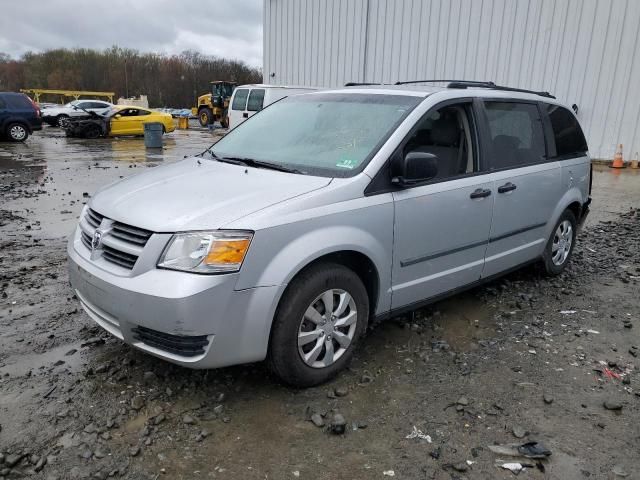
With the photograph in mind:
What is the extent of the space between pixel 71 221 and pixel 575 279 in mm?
6408

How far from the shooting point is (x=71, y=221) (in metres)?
7.26

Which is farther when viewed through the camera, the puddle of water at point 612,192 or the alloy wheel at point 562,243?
the puddle of water at point 612,192

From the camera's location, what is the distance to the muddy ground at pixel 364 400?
2518mm

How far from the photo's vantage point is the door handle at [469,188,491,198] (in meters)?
3.83

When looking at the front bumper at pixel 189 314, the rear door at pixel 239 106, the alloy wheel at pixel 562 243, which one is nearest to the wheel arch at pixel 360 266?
the front bumper at pixel 189 314

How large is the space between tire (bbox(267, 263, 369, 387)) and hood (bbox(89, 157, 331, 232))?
0.50 metres

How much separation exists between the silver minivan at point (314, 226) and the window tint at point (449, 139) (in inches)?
0.5

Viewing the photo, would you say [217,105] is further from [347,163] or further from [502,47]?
[347,163]

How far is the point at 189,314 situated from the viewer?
259cm

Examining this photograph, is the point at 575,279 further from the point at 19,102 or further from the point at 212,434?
the point at 19,102

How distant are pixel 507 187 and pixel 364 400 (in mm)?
2136

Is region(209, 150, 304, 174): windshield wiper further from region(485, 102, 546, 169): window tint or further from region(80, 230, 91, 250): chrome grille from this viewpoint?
region(485, 102, 546, 169): window tint

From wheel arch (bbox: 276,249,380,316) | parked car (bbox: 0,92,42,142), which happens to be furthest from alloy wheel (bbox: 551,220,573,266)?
parked car (bbox: 0,92,42,142)

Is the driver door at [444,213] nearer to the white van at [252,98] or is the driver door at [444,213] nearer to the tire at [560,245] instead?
the tire at [560,245]
